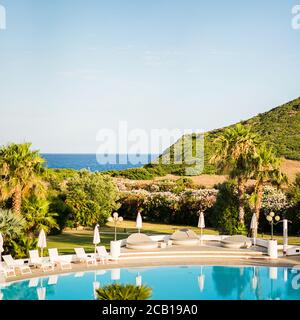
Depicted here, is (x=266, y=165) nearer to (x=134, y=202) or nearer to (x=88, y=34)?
(x=134, y=202)

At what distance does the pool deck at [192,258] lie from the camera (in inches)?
845

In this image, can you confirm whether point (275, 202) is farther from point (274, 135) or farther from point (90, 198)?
point (274, 135)

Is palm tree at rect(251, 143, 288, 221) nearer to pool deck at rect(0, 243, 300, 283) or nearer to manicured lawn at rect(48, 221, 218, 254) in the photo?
pool deck at rect(0, 243, 300, 283)

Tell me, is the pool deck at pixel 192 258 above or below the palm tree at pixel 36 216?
below

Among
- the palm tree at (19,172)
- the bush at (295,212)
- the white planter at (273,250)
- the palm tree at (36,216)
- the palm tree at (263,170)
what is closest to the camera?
the palm tree at (36,216)

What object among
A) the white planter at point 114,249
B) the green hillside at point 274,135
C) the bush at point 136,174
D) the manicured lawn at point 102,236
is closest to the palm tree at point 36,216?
the manicured lawn at point 102,236

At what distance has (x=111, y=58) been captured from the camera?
50.0 metres

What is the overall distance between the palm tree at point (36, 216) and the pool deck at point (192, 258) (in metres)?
2.74

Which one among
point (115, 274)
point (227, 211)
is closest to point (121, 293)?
point (115, 274)

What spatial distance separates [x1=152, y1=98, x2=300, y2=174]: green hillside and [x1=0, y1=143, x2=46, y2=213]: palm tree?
130 ft

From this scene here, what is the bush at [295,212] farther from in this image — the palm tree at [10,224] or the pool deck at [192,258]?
the palm tree at [10,224]

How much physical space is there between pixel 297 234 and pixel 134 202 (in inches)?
539

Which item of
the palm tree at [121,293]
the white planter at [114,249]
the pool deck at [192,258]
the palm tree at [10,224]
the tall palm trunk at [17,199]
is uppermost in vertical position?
the tall palm trunk at [17,199]
